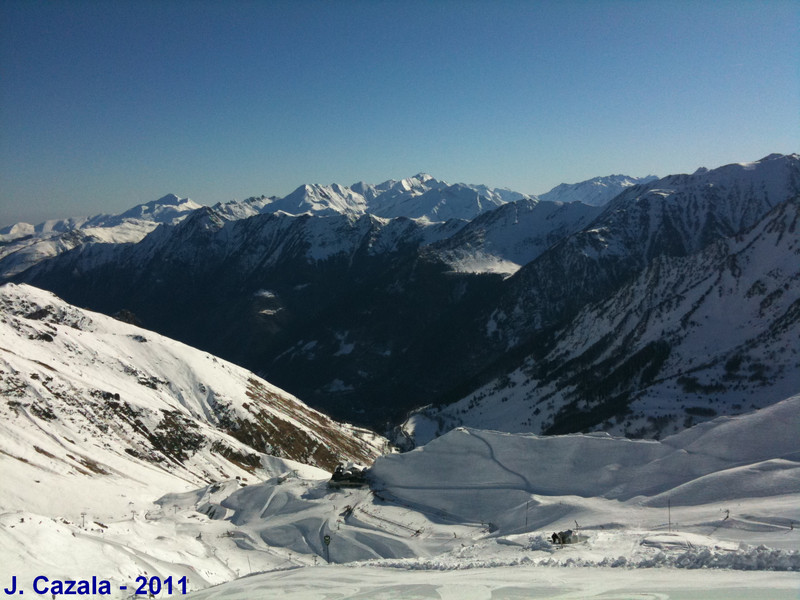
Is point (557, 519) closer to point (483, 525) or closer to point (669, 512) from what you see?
point (483, 525)

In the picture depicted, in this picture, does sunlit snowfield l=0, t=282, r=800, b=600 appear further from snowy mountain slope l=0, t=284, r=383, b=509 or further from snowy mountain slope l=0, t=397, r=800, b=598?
snowy mountain slope l=0, t=284, r=383, b=509

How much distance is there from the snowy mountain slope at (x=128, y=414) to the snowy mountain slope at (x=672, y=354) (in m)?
47.8

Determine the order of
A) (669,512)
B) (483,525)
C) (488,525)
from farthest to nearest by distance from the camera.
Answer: (483,525) → (488,525) → (669,512)

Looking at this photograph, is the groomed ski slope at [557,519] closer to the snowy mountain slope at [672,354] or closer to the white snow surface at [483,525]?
the white snow surface at [483,525]

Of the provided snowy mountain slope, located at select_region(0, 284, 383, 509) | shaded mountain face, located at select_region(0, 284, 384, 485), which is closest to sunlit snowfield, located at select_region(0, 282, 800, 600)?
snowy mountain slope, located at select_region(0, 284, 383, 509)

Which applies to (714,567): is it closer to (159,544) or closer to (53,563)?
(53,563)

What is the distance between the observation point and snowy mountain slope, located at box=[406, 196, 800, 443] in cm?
10462

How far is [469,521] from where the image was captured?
40.2m

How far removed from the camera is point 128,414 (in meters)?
89.8

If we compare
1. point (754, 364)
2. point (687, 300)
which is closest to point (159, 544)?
point (754, 364)

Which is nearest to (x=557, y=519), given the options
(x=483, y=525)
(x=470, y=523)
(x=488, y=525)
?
(x=488, y=525)

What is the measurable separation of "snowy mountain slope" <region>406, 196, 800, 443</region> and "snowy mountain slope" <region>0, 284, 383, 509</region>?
4781 centimetres

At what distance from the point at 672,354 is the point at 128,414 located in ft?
384

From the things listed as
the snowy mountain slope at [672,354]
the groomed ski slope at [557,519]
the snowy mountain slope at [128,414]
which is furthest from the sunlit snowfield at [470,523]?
the snowy mountain slope at [672,354]
